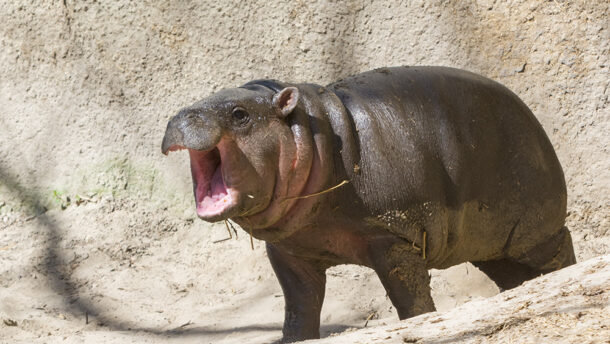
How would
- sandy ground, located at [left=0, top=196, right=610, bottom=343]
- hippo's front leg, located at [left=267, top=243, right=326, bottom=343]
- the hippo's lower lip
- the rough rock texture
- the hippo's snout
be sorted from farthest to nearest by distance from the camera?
the rough rock texture < sandy ground, located at [left=0, top=196, right=610, bottom=343] < hippo's front leg, located at [left=267, top=243, right=326, bottom=343] < the hippo's lower lip < the hippo's snout

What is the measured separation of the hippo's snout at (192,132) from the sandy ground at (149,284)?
156 centimetres

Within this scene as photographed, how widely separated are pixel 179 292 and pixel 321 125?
2.49 metres

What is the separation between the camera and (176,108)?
6.57m

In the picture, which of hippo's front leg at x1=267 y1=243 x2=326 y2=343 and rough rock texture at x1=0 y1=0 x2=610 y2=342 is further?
rough rock texture at x1=0 y1=0 x2=610 y2=342

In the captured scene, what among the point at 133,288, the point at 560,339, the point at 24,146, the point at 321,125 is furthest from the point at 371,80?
the point at 24,146

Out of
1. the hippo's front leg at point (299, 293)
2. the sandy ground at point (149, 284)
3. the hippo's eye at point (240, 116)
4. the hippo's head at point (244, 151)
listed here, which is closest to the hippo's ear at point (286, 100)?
the hippo's head at point (244, 151)

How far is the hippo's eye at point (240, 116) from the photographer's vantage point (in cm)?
382

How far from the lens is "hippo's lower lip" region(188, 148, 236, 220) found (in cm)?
373

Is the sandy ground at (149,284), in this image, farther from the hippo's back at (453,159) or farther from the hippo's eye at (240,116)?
the hippo's eye at (240,116)

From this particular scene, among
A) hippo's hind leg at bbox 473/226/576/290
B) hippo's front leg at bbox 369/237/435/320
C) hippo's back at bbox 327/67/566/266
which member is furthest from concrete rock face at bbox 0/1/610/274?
hippo's front leg at bbox 369/237/435/320

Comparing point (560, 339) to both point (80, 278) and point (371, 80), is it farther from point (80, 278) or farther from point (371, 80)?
point (80, 278)

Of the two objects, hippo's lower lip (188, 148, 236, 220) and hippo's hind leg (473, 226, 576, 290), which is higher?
hippo's lower lip (188, 148, 236, 220)

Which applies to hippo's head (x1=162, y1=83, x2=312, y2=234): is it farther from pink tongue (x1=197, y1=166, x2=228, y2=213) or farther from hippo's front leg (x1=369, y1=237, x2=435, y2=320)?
hippo's front leg (x1=369, y1=237, x2=435, y2=320)

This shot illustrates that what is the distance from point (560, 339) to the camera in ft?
8.16
